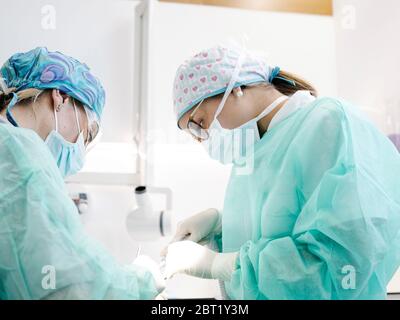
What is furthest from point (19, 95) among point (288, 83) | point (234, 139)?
point (288, 83)

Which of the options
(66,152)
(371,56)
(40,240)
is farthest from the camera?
(371,56)

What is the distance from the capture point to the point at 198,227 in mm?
1229

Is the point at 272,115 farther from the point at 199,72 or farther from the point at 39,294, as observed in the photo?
the point at 39,294

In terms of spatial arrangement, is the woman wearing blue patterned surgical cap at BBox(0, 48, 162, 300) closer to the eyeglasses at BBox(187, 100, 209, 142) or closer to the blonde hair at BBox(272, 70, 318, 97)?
the eyeglasses at BBox(187, 100, 209, 142)

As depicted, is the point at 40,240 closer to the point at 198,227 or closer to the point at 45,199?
the point at 45,199

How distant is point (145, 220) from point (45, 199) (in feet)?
1.08

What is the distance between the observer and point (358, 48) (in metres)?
1.28

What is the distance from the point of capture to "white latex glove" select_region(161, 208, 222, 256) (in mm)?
1222

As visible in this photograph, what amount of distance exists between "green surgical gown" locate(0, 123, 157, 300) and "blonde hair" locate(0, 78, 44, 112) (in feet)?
0.36

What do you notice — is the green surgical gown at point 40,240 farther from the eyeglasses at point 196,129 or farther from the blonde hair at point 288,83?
the blonde hair at point 288,83

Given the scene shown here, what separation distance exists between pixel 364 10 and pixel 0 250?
109 centimetres

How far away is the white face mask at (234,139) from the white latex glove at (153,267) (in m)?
0.32

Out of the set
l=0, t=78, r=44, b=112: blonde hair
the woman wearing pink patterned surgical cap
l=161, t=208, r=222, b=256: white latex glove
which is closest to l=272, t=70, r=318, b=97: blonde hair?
the woman wearing pink patterned surgical cap

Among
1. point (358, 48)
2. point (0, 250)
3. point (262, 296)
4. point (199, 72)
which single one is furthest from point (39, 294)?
point (358, 48)
